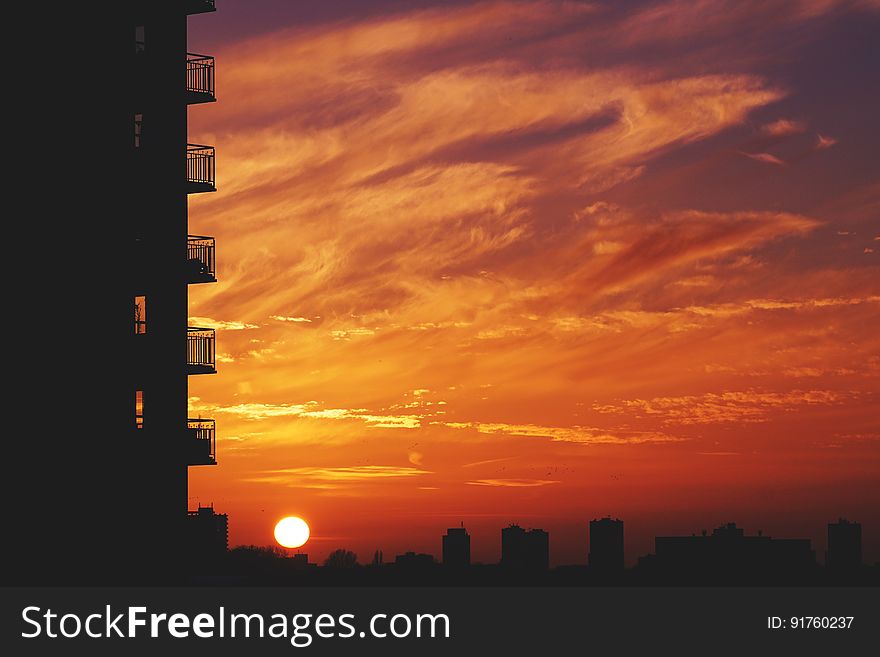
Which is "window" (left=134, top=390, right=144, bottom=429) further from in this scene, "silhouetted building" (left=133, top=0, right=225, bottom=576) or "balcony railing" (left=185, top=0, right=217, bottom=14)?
"balcony railing" (left=185, top=0, right=217, bottom=14)

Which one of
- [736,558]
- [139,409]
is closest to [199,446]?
[139,409]

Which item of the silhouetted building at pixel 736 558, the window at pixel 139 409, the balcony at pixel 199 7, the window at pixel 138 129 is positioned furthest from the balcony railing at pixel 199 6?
the silhouetted building at pixel 736 558

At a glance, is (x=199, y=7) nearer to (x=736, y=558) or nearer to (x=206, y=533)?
(x=206, y=533)

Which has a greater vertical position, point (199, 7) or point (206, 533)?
point (199, 7)

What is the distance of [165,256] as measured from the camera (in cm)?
5625

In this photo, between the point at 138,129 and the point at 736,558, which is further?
the point at 736,558

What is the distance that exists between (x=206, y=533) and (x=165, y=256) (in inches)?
503

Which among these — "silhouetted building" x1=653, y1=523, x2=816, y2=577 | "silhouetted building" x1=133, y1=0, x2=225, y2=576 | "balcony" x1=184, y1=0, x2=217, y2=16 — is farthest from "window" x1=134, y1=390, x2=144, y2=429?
"silhouetted building" x1=653, y1=523, x2=816, y2=577

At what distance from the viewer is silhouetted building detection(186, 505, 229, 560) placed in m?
55.7

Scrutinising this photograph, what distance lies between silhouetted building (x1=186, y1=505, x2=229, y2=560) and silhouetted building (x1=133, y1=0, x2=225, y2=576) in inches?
9.9

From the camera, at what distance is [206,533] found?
58281mm

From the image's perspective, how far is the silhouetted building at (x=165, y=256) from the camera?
5459cm

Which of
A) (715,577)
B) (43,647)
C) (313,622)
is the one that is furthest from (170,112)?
(715,577)

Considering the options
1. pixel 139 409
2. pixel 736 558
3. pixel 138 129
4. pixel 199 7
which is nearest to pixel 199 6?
pixel 199 7
